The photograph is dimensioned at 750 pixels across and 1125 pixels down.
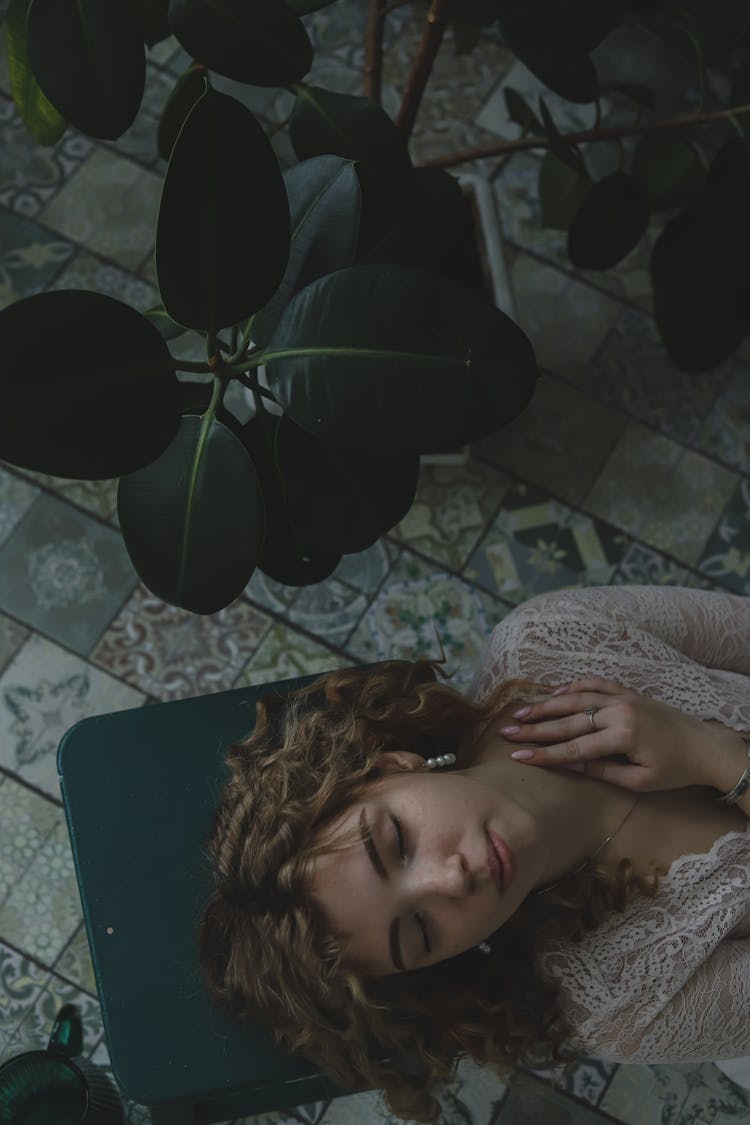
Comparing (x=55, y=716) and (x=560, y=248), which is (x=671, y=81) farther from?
(x=55, y=716)

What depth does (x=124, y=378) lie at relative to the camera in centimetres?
112

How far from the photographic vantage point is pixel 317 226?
4.09 feet

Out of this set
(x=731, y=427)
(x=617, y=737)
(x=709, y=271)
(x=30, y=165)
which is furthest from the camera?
(x=30, y=165)

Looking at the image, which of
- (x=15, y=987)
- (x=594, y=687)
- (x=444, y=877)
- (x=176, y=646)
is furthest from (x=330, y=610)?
(x=444, y=877)

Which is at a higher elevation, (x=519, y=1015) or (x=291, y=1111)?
(x=519, y=1015)

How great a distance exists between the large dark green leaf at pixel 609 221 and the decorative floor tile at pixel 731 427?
51 centimetres

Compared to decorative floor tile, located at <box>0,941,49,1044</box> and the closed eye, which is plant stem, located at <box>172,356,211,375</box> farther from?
decorative floor tile, located at <box>0,941,49,1044</box>

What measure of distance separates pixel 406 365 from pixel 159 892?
72cm

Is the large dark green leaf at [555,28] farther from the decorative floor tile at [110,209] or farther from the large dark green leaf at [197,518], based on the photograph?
the decorative floor tile at [110,209]

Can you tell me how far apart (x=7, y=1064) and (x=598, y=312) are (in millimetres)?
1750

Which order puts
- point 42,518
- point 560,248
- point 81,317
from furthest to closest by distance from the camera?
point 560,248 < point 42,518 < point 81,317

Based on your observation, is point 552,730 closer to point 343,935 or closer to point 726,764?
point 726,764

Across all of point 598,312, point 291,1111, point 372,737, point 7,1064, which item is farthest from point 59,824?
point 598,312

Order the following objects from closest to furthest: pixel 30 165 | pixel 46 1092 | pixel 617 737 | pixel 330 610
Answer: pixel 617 737
pixel 46 1092
pixel 330 610
pixel 30 165
